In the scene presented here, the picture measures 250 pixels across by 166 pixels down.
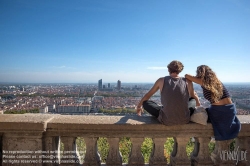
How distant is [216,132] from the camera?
2309 millimetres

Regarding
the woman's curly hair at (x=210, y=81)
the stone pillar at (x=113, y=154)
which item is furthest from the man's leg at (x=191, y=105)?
the stone pillar at (x=113, y=154)

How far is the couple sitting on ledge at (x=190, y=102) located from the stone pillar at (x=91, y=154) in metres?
0.84

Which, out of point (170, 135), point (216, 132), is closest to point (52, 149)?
point (170, 135)

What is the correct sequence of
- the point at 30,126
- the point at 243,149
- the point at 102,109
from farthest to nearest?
the point at 102,109, the point at 243,149, the point at 30,126

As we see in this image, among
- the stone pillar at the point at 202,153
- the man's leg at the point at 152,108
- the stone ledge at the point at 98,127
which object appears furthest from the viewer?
the man's leg at the point at 152,108

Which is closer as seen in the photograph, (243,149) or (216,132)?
(216,132)

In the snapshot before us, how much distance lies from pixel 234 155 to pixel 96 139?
1.78 metres

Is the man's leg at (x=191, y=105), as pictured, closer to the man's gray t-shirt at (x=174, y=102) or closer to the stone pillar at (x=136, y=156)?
the man's gray t-shirt at (x=174, y=102)

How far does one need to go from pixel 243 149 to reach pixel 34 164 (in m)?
2.62

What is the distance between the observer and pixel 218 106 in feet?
8.01

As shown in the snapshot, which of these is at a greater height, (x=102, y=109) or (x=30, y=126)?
(x=30, y=126)

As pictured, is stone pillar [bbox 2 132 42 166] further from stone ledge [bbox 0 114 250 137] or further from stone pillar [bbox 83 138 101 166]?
stone pillar [bbox 83 138 101 166]

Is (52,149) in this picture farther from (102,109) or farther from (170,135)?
(102,109)

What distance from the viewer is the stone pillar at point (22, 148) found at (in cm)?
219
